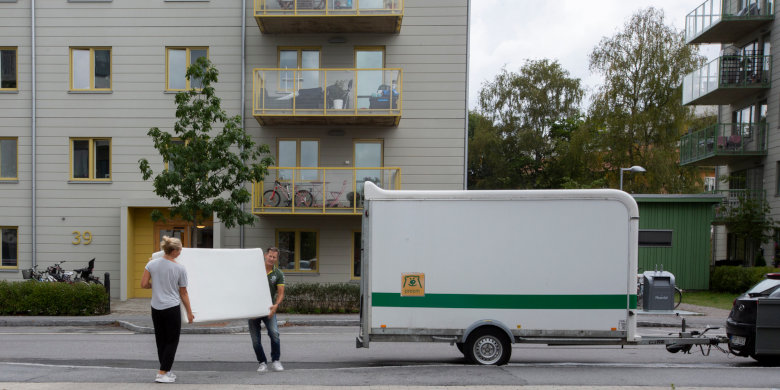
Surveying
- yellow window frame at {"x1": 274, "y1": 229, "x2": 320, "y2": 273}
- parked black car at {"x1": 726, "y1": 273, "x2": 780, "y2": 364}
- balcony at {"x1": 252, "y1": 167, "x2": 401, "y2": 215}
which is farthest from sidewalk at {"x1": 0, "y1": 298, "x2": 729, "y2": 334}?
parked black car at {"x1": 726, "y1": 273, "x2": 780, "y2": 364}

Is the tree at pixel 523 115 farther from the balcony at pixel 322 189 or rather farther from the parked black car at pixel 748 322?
the parked black car at pixel 748 322

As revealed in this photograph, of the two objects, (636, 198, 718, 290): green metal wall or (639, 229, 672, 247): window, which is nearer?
(639, 229, 672, 247): window

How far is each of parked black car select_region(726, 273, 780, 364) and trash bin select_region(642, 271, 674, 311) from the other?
3.12ft

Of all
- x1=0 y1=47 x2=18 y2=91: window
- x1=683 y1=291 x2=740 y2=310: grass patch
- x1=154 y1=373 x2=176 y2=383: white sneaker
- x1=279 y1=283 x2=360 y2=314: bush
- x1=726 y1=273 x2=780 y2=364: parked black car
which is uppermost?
x1=0 y1=47 x2=18 y2=91: window

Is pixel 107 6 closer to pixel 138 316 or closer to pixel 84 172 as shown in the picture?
pixel 84 172

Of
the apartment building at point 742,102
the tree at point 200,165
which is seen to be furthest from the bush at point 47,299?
the apartment building at point 742,102

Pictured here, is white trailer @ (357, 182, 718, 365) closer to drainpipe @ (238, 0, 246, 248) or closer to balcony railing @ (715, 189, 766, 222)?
drainpipe @ (238, 0, 246, 248)

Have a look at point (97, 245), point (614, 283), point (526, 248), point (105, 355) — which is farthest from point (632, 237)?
point (97, 245)

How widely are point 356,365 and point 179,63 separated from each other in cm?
1561

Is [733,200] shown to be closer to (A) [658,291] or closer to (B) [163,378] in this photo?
(A) [658,291]

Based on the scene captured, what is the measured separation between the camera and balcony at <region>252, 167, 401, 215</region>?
21.5 meters

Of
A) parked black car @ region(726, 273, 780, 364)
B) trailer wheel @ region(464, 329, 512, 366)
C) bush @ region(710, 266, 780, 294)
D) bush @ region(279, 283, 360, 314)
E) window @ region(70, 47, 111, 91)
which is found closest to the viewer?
trailer wheel @ region(464, 329, 512, 366)

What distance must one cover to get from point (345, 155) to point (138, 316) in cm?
844

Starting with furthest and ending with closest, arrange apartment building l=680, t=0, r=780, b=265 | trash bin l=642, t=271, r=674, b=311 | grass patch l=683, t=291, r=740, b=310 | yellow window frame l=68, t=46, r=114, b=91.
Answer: apartment building l=680, t=0, r=780, b=265 < yellow window frame l=68, t=46, r=114, b=91 < grass patch l=683, t=291, r=740, b=310 < trash bin l=642, t=271, r=674, b=311
